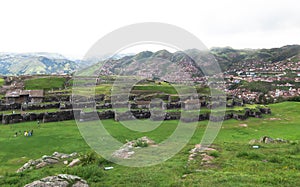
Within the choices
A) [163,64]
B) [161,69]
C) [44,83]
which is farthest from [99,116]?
[163,64]

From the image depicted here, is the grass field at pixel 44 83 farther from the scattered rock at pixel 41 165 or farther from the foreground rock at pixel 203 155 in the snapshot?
the foreground rock at pixel 203 155

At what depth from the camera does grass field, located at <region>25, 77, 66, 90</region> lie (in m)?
63.7

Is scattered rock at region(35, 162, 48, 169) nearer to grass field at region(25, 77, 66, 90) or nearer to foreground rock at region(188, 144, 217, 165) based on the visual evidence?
foreground rock at region(188, 144, 217, 165)

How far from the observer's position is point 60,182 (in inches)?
378

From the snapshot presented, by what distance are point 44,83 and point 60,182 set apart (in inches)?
2496

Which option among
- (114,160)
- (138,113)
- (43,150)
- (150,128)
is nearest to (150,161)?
(114,160)

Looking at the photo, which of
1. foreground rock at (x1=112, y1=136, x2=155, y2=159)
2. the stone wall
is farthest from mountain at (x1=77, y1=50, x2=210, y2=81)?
foreground rock at (x1=112, y1=136, x2=155, y2=159)

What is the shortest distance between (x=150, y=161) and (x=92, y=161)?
342cm

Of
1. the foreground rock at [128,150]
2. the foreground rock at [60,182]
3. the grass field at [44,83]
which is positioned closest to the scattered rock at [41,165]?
the foreground rock at [128,150]

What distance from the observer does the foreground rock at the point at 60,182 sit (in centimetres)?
943

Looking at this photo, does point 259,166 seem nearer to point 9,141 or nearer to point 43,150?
point 43,150

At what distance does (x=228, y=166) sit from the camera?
1275 cm

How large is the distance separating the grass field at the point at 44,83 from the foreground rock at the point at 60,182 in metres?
58.5

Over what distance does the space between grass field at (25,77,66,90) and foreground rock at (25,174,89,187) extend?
2301 inches
